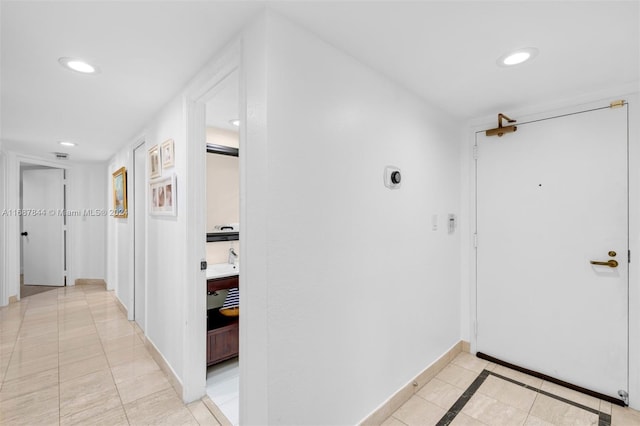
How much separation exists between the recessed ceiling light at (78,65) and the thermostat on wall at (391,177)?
202 centimetres

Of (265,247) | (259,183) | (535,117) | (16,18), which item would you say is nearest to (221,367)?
(265,247)

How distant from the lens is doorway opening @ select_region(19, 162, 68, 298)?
5691 millimetres

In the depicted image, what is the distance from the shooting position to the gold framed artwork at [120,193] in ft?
13.2

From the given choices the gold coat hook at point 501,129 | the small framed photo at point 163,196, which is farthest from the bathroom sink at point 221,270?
the gold coat hook at point 501,129

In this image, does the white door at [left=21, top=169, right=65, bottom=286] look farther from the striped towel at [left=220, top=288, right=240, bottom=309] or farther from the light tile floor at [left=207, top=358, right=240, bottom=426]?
the light tile floor at [left=207, top=358, right=240, bottom=426]

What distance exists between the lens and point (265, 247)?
4.52 ft

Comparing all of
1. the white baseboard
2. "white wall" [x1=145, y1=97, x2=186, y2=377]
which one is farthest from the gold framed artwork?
the white baseboard

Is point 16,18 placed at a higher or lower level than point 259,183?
higher

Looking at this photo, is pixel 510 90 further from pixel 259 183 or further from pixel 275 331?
pixel 275 331

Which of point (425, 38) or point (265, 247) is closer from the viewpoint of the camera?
point (265, 247)

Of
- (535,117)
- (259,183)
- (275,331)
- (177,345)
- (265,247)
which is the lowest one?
(177,345)

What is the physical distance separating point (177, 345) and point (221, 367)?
1.93 feet

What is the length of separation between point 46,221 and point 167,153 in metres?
5.22

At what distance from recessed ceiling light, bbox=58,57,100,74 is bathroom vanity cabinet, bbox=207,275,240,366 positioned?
1.69m
